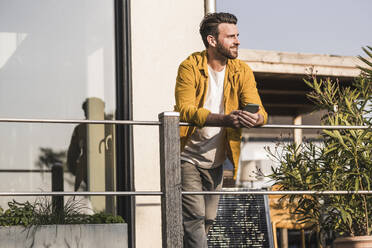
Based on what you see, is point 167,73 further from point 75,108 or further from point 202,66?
point 202,66

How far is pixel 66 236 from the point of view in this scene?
14.9ft

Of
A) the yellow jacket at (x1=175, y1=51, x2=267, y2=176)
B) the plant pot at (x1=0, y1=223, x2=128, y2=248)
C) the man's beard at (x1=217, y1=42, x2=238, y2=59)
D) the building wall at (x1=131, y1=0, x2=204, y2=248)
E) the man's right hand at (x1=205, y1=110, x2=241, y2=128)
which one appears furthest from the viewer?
the building wall at (x1=131, y1=0, x2=204, y2=248)

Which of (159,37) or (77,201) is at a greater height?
(159,37)

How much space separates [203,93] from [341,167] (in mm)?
1302

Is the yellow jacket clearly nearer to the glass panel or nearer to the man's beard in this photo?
the man's beard

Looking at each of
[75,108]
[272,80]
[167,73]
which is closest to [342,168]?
[167,73]

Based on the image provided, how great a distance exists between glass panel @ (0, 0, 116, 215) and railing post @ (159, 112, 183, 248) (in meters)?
1.93

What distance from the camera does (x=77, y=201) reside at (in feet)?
17.9

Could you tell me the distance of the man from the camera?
387 cm

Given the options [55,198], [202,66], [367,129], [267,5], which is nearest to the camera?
[202,66]

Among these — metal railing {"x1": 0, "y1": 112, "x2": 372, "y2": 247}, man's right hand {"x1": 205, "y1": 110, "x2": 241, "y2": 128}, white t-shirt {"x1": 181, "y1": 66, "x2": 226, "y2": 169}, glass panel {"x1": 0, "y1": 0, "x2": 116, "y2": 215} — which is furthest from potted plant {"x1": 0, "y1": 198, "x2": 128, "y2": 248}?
man's right hand {"x1": 205, "y1": 110, "x2": 241, "y2": 128}

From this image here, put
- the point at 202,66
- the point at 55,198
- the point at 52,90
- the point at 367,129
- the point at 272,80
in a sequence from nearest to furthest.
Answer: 1. the point at 202,66
2. the point at 367,129
3. the point at 55,198
4. the point at 52,90
5. the point at 272,80

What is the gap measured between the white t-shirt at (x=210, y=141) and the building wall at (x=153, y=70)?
1.76m

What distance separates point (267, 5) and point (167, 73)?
199cm
